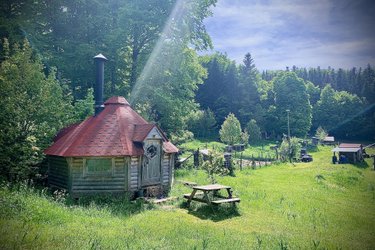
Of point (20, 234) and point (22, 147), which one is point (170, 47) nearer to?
point (22, 147)

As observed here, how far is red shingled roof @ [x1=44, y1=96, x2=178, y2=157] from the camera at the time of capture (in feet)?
53.5

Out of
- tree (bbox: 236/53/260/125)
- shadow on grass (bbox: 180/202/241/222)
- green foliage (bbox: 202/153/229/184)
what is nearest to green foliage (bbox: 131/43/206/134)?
green foliage (bbox: 202/153/229/184)

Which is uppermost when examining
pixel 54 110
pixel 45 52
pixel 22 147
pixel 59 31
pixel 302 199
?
pixel 59 31

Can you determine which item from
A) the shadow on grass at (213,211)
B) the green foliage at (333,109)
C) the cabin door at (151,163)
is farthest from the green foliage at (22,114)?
the green foliage at (333,109)

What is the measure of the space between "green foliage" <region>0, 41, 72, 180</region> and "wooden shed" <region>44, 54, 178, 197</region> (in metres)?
1.40

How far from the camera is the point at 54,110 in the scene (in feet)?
60.7

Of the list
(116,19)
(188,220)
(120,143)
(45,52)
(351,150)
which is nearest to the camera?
(188,220)

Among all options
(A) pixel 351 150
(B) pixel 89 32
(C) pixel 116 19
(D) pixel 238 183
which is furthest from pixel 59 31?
(A) pixel 351 150

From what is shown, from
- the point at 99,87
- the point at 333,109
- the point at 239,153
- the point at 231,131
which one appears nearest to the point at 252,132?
the point at 231,131

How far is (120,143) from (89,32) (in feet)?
57.4

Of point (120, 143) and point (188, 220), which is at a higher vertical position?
point (120, 143)

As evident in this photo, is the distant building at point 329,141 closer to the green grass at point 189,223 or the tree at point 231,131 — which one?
the tree at point 231,131

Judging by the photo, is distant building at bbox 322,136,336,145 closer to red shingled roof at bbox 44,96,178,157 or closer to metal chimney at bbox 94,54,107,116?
red shingled roof at bbox 44,96,178,157

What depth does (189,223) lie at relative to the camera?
40.5 feet
